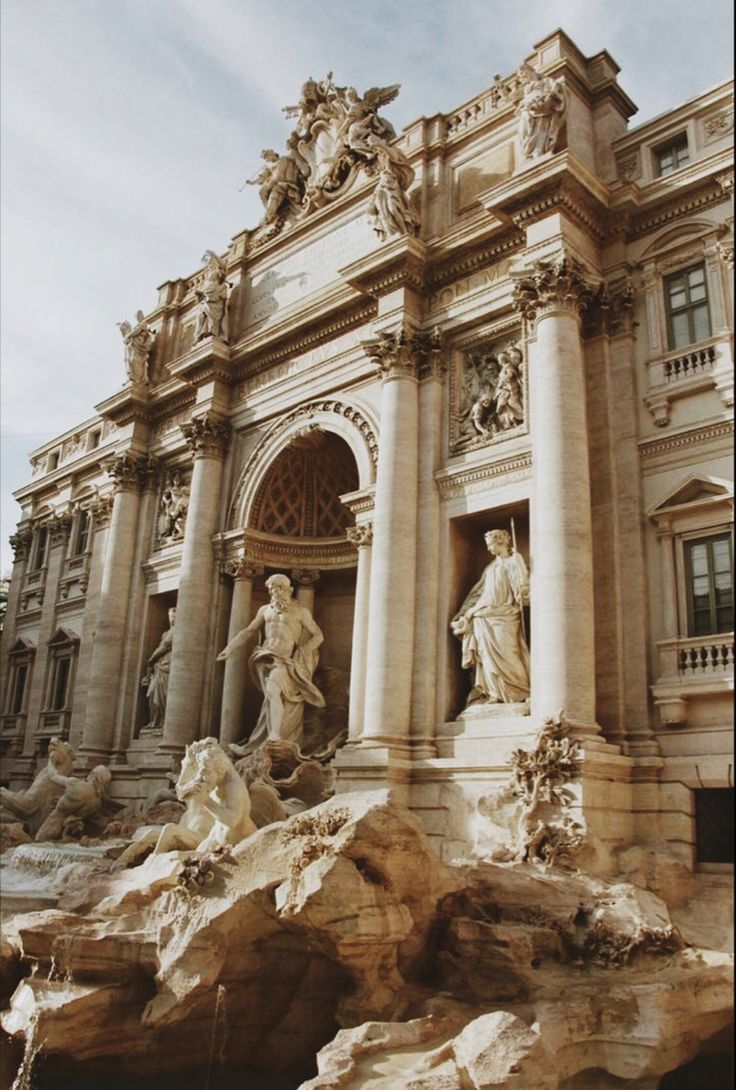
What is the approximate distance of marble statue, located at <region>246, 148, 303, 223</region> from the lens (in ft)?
71.4

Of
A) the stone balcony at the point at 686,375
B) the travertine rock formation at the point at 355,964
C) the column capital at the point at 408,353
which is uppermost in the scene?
the column capital at the point at 408,353

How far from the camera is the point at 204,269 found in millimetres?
23484

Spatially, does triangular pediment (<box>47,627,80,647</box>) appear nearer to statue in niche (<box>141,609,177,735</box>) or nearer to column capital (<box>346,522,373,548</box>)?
statue in niche (<box>141,609,177,735</box>)

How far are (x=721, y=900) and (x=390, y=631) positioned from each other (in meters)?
6.06

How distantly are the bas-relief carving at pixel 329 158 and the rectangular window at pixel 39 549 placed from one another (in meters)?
12.1

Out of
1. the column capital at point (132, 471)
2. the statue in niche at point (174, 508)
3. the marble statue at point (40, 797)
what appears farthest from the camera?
the column capital at point (132, 471)

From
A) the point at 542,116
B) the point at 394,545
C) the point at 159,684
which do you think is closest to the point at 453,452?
the point at 394,545

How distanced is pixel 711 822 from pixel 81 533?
20.0 meters

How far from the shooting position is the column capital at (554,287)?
1456 centimetres

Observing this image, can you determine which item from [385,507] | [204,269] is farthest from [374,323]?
[204,269]

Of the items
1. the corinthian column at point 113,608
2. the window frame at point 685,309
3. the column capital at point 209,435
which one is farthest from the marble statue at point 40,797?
the window frame at point 685,309

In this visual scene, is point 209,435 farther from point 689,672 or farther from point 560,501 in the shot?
point 689,672

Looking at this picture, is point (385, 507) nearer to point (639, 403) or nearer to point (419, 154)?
point (639, 403)

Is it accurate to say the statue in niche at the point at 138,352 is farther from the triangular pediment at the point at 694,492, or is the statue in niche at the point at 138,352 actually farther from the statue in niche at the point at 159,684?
the triangular pediment at the point at 694,492
